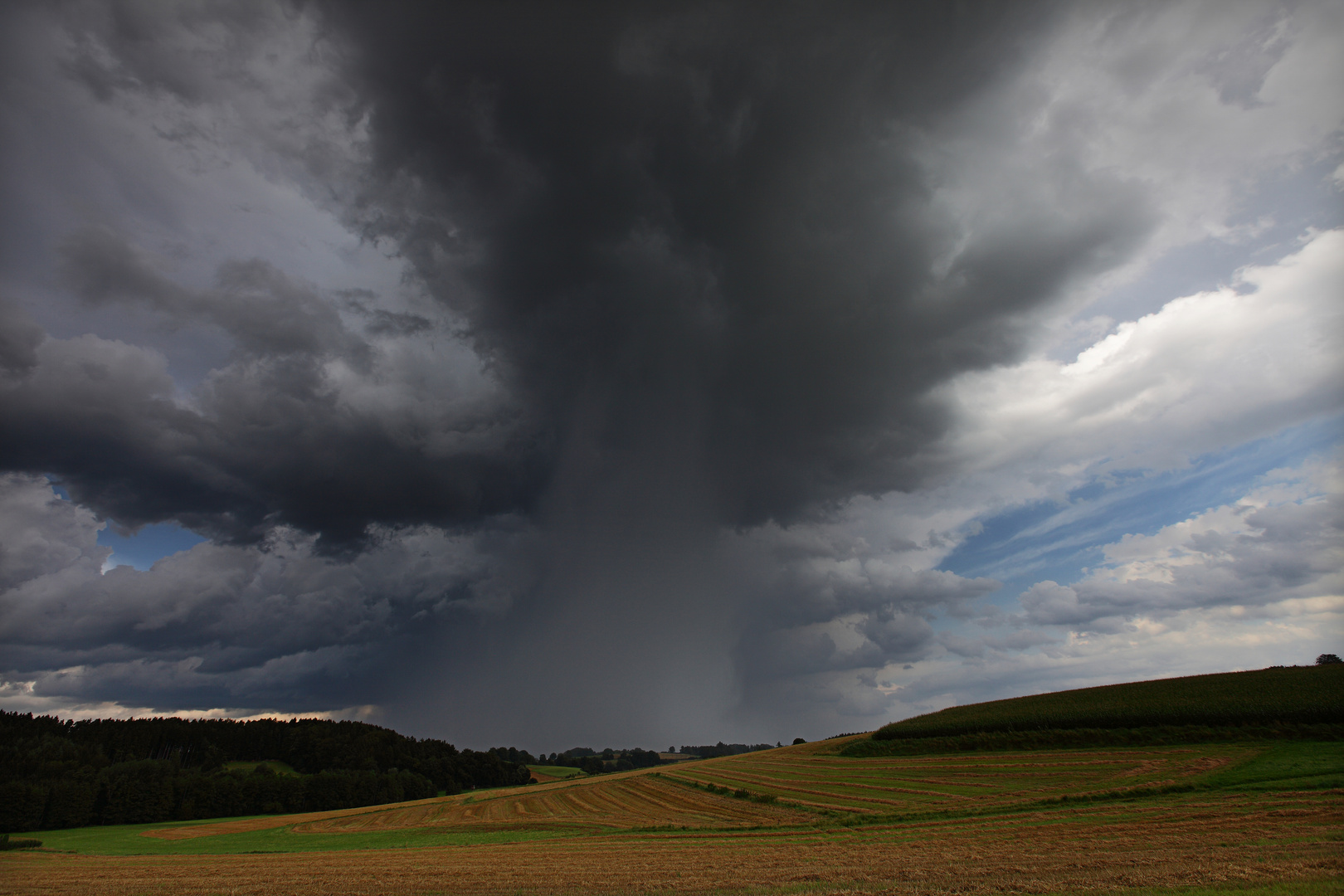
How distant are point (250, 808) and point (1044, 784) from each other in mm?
117740

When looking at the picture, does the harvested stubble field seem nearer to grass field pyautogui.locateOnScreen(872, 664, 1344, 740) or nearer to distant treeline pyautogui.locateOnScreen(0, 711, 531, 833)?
grass field pyautogui.locateOnScreen(872, 664, 1344, 740)

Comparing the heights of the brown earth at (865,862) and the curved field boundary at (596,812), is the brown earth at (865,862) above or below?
above

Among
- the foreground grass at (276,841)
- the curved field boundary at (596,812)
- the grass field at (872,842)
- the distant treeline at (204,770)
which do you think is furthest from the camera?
the distant treeline at (204,770)

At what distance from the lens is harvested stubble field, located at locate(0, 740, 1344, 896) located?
1902 cm

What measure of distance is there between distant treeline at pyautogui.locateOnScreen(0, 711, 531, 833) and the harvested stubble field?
4343 centimetres

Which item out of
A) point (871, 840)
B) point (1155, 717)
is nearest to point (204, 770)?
point (871, 840)

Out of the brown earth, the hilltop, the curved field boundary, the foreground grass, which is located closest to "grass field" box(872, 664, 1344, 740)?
the hilltop

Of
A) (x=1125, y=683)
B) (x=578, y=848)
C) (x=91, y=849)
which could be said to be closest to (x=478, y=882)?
(x=578, y=848)

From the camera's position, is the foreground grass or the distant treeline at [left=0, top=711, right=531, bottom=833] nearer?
the foreground grass

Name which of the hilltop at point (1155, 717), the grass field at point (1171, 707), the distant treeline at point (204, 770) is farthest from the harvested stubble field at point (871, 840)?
the distant treeline at point (204, 770)

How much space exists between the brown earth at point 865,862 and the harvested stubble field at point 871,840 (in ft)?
0.47

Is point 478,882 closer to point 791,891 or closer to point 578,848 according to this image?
point 578,848

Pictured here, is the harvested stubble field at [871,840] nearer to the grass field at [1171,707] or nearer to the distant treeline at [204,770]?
the grass field at [1171,707]

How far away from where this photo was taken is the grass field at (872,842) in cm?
1845
